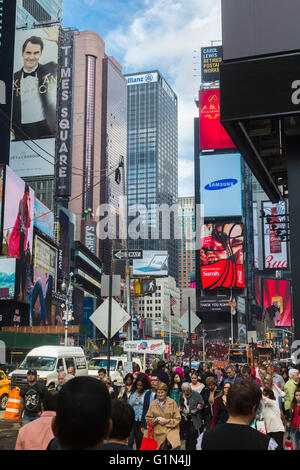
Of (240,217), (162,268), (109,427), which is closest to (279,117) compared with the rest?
(109,427)

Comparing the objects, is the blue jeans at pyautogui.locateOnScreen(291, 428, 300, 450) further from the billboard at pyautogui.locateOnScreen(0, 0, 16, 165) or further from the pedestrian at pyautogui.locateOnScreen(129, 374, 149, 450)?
the billboard at pyautogui.locateOnScreen(0, 0, 16, 165)

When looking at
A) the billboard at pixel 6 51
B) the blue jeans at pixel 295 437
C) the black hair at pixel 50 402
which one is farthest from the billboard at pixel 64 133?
the black hair at pixel 50 402

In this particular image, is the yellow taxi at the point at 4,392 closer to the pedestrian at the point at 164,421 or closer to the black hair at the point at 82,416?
the pedestrian at the point at 164,421

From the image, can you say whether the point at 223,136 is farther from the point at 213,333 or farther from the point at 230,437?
the point at 230,437

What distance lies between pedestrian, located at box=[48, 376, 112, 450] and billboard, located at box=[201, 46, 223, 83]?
499 ft

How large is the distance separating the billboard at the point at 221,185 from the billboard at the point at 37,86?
34.9m

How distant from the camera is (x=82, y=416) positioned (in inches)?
112

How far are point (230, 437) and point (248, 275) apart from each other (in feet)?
437

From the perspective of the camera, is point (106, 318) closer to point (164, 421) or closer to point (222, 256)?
point (164, 421)

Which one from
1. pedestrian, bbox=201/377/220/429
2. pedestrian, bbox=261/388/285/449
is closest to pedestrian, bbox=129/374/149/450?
pedestrian, bbox=201/377/220/429

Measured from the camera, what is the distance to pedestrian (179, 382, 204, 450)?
11406 mm

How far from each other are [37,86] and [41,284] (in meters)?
36.4

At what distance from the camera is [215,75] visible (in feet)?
488

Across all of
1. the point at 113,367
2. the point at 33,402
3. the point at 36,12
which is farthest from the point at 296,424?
the point at 36,12
